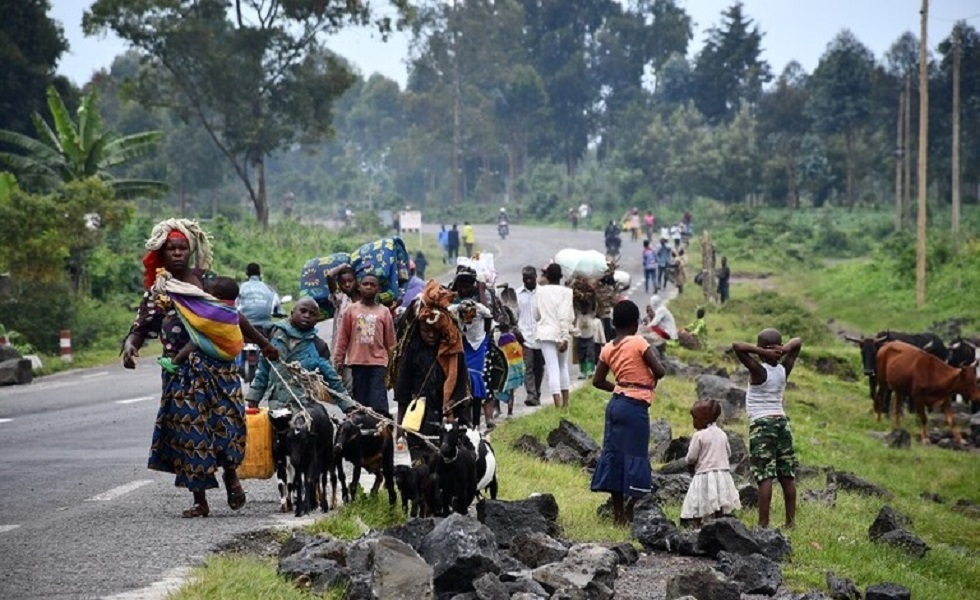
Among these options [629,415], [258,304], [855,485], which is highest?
[258,304]

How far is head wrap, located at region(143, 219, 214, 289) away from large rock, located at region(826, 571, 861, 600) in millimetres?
4926

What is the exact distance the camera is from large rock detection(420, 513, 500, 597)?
823cm

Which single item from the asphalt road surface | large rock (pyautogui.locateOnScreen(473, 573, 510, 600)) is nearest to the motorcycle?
the asphalt road surface

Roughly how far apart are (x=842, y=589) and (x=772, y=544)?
0.72 metres

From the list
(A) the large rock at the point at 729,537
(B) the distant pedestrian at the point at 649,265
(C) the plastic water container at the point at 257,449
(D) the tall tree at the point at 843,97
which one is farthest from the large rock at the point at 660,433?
(D) the tall tree at the point at 843,97

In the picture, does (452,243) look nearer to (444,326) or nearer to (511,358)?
(511,358)

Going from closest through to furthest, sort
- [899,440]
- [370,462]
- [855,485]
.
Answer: [370,462], [855,485], [899,440]

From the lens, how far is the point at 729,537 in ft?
33.7

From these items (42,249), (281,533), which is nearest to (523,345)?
(281,533)

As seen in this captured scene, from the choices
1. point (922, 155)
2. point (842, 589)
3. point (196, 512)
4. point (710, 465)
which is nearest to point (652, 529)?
point (710, 465)

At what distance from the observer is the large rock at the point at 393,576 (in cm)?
762

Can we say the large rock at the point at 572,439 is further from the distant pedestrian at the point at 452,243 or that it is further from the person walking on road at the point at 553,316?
the distant pedestrian at the point at 452,243

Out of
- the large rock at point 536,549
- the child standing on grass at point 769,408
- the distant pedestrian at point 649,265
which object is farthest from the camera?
the distant pedestrian at point 649,265

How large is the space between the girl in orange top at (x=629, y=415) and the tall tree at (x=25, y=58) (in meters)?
38.3
